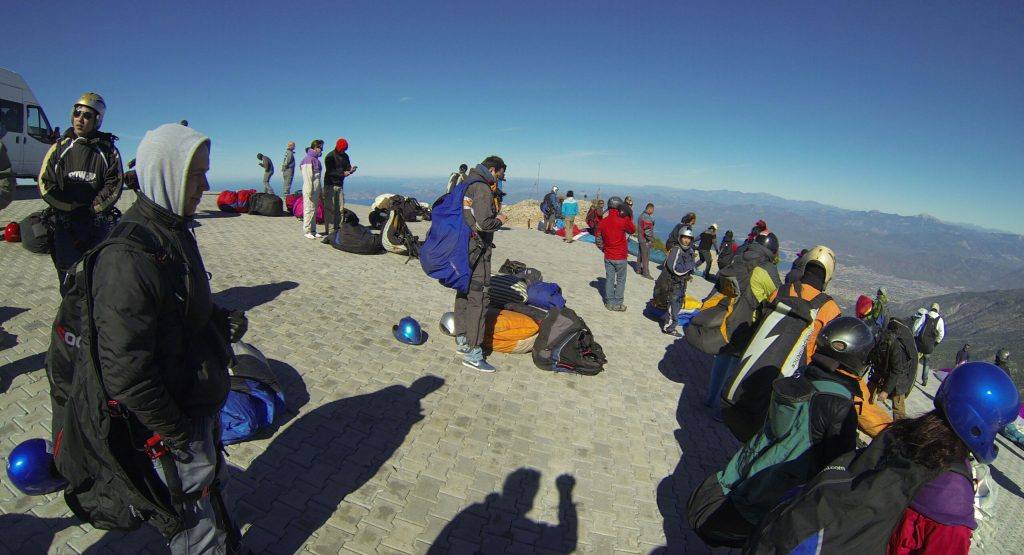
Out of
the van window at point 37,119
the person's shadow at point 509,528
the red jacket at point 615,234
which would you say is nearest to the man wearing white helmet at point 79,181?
the person's shadow at point 509,528

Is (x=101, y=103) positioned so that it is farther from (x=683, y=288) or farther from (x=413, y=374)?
(x=683, y=288)

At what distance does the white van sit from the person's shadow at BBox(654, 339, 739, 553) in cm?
1920

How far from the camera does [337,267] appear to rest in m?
9.60

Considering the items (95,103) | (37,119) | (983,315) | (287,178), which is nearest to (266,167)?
(287,178)

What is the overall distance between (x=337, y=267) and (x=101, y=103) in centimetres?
516

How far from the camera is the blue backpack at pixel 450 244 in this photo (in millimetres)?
5312

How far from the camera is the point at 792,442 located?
2426 millimetres

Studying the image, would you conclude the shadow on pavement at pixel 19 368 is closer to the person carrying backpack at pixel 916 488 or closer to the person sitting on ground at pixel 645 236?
the person carrying backpack at pixel 916 488

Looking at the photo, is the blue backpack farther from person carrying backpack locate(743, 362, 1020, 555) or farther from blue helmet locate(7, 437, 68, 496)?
person carrying backpack locate(743, 362, 1020, 555)

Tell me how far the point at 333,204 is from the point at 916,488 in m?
11.6

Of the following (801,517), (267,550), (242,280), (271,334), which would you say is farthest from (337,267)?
(801,517)

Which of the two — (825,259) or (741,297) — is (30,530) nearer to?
(741,297)

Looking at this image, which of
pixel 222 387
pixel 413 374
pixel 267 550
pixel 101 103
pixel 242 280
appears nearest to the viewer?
pixel 222 387

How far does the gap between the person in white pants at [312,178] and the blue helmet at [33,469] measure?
8.80 m
